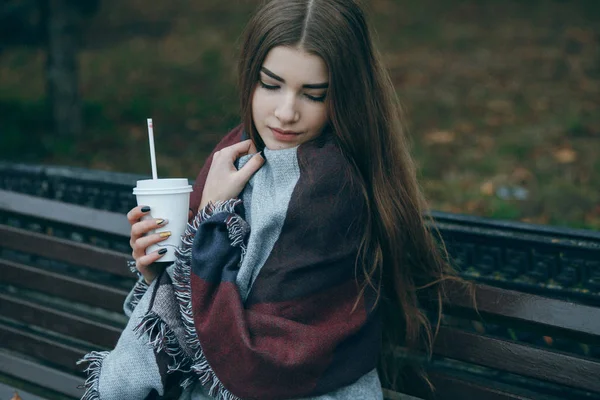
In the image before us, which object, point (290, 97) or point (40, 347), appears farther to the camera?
point (40, 347)

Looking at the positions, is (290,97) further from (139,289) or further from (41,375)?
(41,375)

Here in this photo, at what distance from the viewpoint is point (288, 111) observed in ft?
6.20

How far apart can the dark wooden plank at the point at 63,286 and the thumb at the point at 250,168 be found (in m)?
0.81

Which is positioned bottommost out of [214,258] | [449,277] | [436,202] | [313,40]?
[436,202]

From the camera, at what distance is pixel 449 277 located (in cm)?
211

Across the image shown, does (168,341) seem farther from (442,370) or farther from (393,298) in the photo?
(442,370)

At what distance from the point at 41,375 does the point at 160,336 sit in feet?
3.16

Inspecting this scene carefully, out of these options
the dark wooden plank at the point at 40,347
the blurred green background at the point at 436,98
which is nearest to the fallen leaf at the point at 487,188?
the blurred green background at the point at 436,98

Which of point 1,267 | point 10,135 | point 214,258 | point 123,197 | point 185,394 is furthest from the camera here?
point 10,135

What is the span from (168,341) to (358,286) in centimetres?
52

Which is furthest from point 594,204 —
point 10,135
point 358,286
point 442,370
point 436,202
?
point 10,135

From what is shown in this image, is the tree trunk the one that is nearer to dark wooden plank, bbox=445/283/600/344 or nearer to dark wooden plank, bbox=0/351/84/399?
dark wooden plank, bbox=0/351/84/399

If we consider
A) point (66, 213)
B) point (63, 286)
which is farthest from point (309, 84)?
point (63, 286)

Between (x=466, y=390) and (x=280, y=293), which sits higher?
(x=280, y=293)
